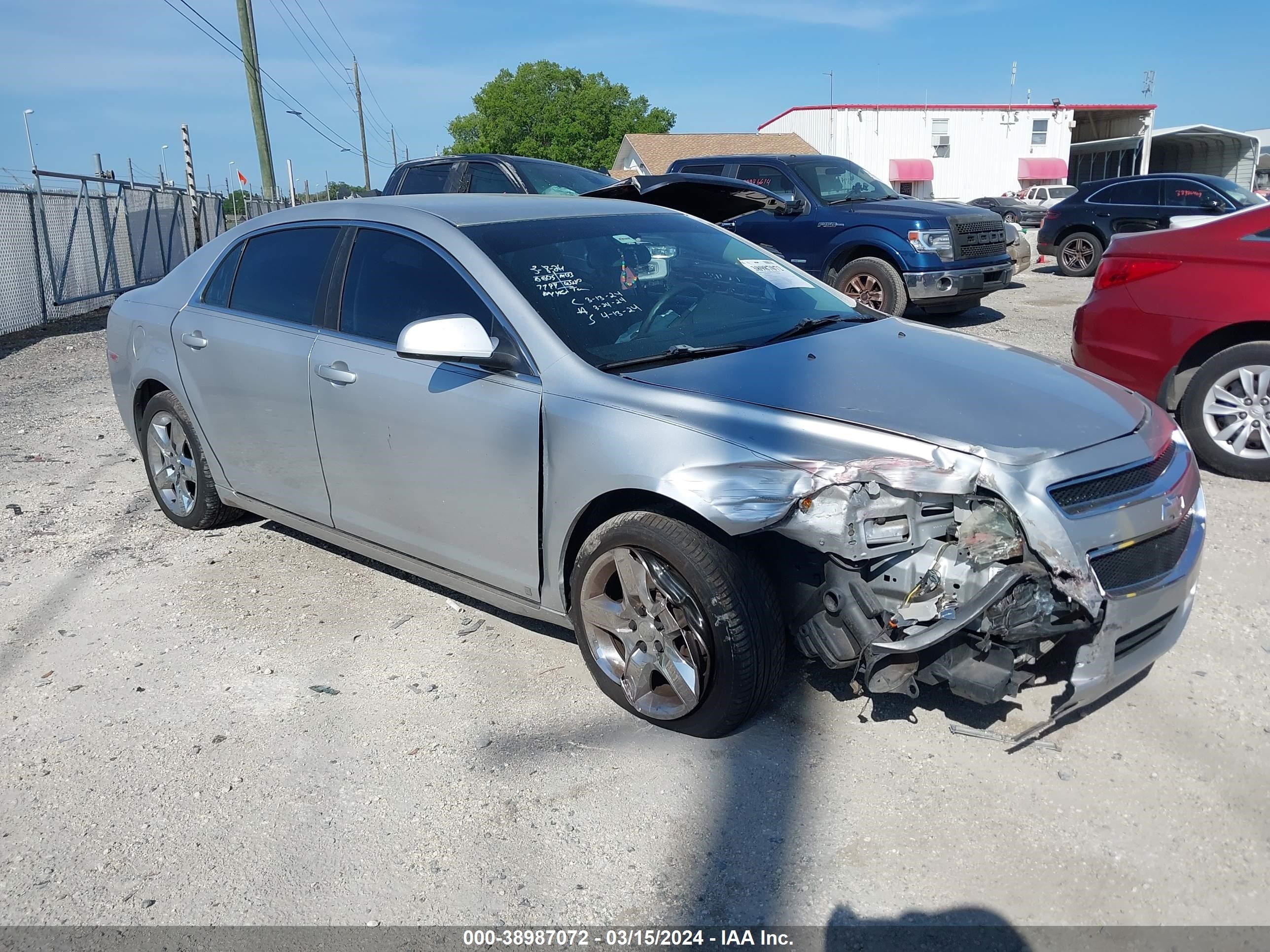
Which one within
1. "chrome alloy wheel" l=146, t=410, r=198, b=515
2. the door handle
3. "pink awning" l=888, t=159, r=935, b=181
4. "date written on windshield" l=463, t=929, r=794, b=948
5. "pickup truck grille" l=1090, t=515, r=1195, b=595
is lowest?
"date written on windshield" l=463, t=929, r=794, b=948

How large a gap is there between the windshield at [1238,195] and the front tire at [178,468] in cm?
1470

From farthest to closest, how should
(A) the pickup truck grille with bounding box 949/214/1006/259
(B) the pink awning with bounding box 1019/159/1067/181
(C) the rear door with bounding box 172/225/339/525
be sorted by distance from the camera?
1. (B) the pink awning with bounding box 1019/159/1067/181
2. (A) the pickup truck grille with bounding box 949/214/1006/259
3. (C) the rear door with bounding box 172/225/339/525

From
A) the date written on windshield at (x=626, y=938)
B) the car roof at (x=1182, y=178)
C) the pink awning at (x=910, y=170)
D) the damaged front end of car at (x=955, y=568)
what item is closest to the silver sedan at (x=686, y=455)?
the damaged front end of car at (x=955, y=568)

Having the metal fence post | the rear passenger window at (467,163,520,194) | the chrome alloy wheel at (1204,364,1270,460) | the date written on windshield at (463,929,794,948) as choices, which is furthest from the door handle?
the metal fence post

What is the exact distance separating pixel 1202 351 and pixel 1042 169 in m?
57.8

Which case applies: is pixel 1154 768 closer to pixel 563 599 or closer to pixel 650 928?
pixel 650 928

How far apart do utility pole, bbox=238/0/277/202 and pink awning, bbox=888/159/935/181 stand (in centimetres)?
4104

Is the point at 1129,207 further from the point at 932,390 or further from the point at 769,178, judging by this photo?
the point at 932,390

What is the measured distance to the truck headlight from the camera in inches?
388

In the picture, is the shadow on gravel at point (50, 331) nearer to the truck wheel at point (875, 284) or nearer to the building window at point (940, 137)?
the truck wheel at point (875, 284)

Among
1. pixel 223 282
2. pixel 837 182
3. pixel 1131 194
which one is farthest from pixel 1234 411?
pixel 1131 194

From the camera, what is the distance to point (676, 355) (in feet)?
11.2

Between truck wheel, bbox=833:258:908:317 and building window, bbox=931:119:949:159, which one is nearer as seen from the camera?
truck wheel, bbox=833:258:908:317

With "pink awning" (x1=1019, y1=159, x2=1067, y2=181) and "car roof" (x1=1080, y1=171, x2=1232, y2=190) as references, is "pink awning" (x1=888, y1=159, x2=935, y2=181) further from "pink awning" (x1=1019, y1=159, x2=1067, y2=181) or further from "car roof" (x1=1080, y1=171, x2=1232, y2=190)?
"car roof" (x1=1080, y1=171, x2=1232, y2=190)
